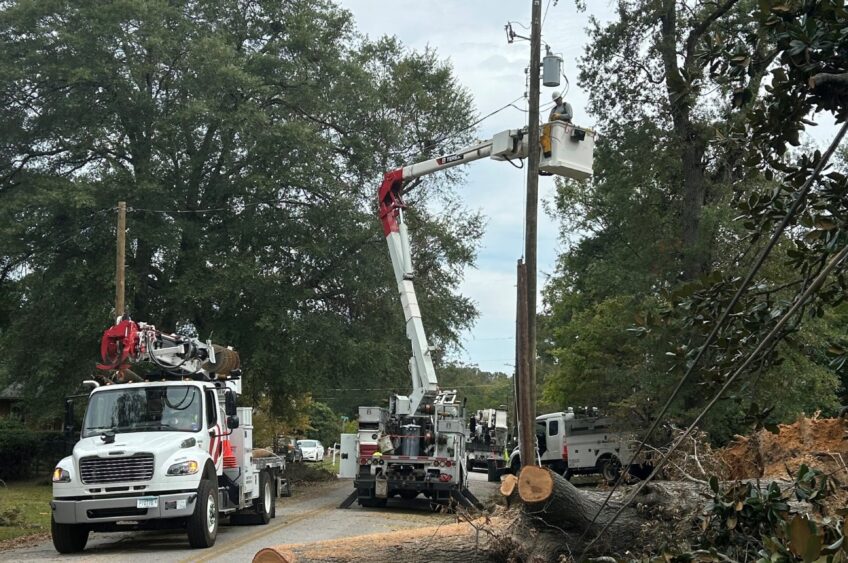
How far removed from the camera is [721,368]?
6.19m

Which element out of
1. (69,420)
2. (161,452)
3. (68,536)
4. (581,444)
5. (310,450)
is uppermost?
(69,420)

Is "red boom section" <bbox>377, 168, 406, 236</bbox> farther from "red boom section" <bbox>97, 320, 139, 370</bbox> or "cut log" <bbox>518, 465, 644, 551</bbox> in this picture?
"cut log" <bbox>518, 465, 644, 551</bbox>

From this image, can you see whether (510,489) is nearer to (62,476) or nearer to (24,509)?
(62,476)

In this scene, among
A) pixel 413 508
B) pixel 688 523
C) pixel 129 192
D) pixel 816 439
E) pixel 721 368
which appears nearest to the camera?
pixel 721 368

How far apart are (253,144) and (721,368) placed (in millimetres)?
22721

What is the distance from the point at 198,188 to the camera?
93.6 feet

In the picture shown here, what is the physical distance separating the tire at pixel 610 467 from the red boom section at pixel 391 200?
11186 mm

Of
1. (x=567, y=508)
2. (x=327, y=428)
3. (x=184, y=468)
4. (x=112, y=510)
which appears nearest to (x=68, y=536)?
(x=112, y=510)

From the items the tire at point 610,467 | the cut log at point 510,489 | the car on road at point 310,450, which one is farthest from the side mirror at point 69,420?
the car on road at point 310,450

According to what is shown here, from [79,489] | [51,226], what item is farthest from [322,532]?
[51,226]

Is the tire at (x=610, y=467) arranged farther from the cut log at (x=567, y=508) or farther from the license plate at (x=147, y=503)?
the cut log at (x=567, y=508)

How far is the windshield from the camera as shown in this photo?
14.3 metres

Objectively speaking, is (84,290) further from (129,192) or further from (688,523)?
(688,523)

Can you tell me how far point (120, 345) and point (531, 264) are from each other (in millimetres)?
6911
